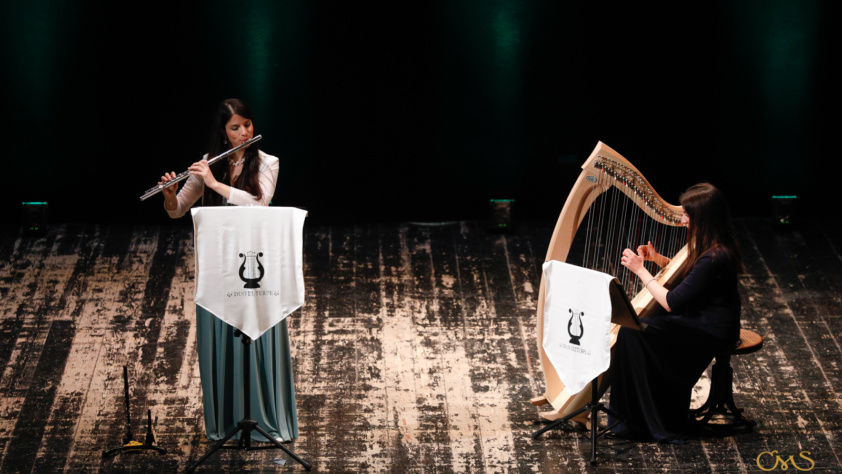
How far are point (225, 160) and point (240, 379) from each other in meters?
0.90

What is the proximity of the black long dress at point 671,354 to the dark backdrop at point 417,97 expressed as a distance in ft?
7.07

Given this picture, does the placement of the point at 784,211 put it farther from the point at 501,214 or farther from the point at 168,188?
the point at 168,188

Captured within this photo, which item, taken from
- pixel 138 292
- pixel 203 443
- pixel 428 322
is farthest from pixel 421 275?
pixel 203 443

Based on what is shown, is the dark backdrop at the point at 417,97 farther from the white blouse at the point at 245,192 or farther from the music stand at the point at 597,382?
the music stand at the point at 597,382

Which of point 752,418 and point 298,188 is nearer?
point 752,418

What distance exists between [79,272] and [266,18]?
176 cm

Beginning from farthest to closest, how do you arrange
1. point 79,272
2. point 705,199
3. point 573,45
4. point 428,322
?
1. point 573,45
2. point 79,272
3. point 428,322
4. point 705,199

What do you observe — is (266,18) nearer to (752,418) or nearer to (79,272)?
(79,272)

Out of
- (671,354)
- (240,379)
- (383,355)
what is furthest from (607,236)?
(240,379)

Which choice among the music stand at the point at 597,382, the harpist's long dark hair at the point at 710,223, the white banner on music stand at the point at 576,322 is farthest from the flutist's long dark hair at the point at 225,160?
the harpist's long dark hair at the point at 710,223

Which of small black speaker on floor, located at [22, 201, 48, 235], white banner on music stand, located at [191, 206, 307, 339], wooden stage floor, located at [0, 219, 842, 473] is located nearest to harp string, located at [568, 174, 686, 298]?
wooden stage floor, located at [0, 219, 842, 473]

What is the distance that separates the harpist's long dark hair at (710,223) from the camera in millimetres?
4383

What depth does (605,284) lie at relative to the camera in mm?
4059

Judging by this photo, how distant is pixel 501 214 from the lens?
6.46 metres
